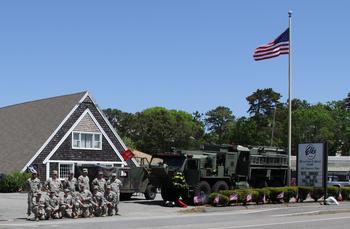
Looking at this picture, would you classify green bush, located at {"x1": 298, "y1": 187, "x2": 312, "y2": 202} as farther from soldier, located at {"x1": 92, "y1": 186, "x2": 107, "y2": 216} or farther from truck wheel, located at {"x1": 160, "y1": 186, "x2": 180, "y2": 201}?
soldier, located at {"x1": 92, "y1": 186, "x2": 107, "y2": 216}

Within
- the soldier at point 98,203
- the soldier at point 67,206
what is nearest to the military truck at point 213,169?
the soldier at point 98,203

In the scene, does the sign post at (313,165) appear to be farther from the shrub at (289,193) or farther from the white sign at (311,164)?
the shrub at (289,193)

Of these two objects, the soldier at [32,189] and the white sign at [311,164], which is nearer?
the soldier at [32,189]

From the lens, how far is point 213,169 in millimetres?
28062

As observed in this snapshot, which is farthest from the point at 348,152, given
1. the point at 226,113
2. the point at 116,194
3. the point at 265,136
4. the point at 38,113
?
the point at 116,194

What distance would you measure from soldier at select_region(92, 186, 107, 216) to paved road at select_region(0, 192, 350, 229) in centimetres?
65

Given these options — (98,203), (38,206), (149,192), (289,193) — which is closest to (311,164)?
(289,193)

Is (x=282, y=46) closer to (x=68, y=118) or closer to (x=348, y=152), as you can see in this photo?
(x=68, y=118)

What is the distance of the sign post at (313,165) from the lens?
2880cm

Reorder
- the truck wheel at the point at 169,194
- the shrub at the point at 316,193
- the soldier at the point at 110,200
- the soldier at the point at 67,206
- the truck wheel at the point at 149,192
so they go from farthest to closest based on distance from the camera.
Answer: the truck wheel at the point at 149,192, the shrub at the point at 316,193, the truck wheel at the point at 169,194, the soldier at the point at 110,200, the soldier at the point at 67,206

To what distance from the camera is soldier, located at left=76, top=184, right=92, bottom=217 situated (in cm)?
2078

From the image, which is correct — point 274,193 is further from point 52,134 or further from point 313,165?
point 52,134

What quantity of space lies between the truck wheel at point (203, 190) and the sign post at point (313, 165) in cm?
546

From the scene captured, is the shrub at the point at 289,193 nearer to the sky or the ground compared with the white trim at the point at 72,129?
nearer to the ground
